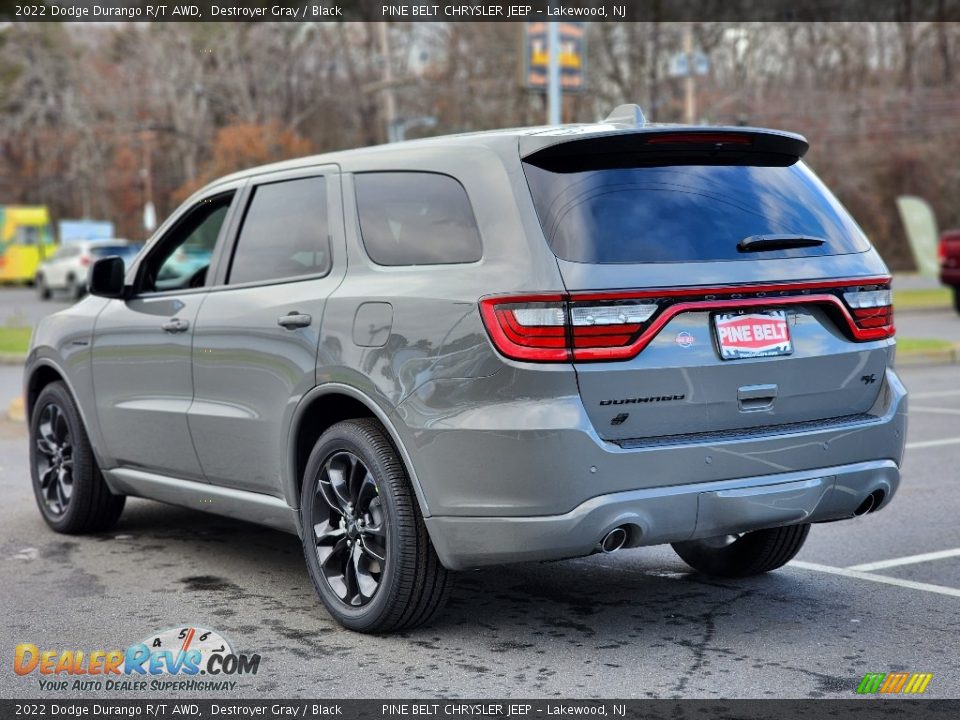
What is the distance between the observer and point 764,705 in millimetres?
4164

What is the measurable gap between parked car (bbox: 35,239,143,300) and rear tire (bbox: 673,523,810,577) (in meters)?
34.9

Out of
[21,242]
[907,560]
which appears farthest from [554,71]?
[21,242]

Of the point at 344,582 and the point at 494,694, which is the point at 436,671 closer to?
the point at 494,694

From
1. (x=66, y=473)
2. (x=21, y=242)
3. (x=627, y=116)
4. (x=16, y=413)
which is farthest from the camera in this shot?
(x=21, y=242)

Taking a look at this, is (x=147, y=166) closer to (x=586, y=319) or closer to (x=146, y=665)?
(x=146, y=665)

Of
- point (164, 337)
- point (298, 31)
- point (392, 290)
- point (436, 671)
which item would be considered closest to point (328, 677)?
point (436, 671)

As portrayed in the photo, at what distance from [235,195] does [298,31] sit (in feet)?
181

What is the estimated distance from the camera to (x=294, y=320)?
5.36 m

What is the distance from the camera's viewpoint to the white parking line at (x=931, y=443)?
9.82 meters

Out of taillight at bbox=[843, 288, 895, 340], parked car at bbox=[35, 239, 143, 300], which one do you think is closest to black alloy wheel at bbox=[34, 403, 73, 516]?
taillight at bbox=[843, 288, 895, 340]

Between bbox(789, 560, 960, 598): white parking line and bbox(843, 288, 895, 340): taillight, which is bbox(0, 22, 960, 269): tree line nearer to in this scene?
bbox(789, 560, 960, 598): white parking line

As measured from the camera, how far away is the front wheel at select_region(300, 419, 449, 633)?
4859mm

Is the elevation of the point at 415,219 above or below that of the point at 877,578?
above

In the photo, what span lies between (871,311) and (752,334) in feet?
2.19
